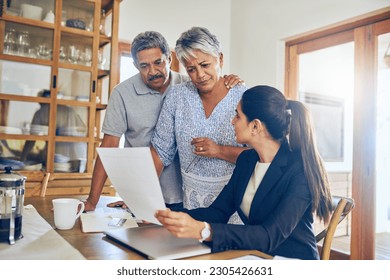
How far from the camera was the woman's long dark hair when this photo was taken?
1.02 metres

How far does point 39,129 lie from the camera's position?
2395 mm

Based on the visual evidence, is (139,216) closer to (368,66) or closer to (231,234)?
(231,234)

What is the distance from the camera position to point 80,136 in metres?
2.53

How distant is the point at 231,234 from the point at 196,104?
0.58 m

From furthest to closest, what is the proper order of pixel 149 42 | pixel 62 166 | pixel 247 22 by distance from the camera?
pixel 247 22 → pixel 62 166 → pixel 149 42

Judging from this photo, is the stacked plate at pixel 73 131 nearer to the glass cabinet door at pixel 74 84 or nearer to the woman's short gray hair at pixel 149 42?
the glass cabinet door at pixel 74 84

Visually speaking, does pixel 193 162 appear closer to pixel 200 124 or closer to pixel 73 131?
pixel 200 124

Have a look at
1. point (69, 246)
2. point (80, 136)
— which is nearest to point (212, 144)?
point (69, 246)

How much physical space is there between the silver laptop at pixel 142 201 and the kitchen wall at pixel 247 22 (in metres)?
2.12

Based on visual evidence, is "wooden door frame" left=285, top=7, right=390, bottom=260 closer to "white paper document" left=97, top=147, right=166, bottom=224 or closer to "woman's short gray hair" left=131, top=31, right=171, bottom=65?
"woman's short gray hair" left=131, top=31, right=171, bottom=65

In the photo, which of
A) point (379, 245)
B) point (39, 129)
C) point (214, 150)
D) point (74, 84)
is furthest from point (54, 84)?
point (379, 245)

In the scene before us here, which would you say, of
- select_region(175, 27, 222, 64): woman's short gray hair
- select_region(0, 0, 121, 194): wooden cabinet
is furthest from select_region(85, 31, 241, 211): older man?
select_region(0, 0, 121, 194): wooden cabinet

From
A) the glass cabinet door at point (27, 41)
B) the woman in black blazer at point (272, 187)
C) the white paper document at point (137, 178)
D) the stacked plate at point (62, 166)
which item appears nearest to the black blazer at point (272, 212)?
the woman in black blazer at point (272, 187)

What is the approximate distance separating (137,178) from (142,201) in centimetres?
6
